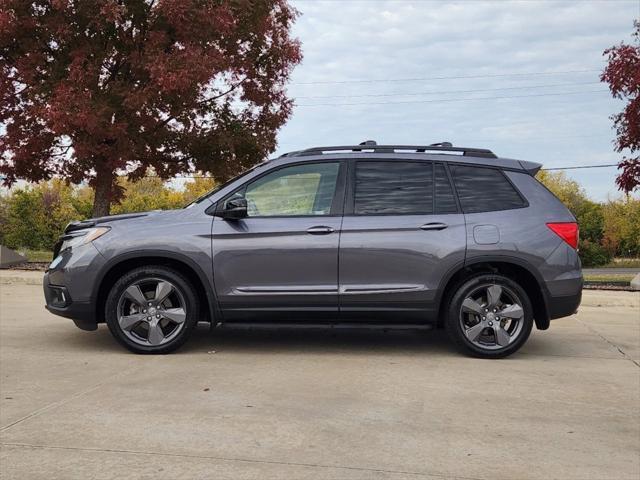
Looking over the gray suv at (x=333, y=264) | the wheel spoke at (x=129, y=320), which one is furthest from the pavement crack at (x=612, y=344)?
the wheel spoke at (x=129, y=320)

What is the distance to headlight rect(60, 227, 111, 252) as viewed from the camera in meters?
6.17

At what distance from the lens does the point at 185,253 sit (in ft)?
19.9

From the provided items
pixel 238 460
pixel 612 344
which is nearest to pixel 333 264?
pixel 238 460

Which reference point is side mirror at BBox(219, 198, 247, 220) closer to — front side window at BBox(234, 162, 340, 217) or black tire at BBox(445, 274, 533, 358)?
front side window at BBox(234, 162, 340, 217)

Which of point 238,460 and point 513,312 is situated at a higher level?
point 513,312

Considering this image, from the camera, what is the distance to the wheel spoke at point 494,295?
6078mm

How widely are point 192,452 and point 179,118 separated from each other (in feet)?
38.9

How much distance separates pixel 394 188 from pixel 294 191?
3.07 ft

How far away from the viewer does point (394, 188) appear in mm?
6281

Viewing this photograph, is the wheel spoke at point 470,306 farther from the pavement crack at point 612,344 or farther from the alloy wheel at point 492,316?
the pavement crack at point 612,344

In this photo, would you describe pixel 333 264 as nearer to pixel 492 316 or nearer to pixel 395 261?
pixel 395 261

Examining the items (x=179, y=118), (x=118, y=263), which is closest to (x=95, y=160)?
(x=179, y=118)

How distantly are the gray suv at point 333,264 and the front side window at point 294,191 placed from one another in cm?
1

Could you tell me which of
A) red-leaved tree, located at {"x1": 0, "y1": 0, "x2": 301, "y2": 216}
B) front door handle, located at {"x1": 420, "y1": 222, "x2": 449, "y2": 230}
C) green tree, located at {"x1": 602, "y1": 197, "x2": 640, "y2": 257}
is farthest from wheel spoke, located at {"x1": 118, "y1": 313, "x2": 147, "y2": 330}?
green tree, located at {"x1": 602, "y1": 197, "x2": 640, "y2": 257}
